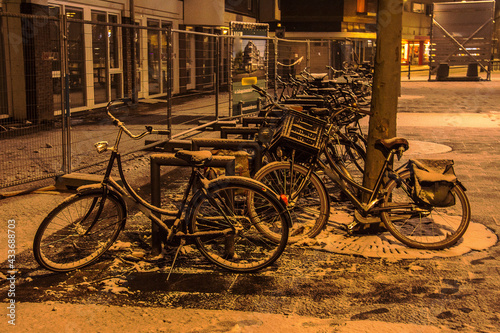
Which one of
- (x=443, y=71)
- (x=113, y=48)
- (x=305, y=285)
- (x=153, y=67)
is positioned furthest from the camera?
(x=443, y=71)

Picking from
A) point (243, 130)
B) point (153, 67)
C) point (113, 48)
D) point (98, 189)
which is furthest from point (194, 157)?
point (153, 67)

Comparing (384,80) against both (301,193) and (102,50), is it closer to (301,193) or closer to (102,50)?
(301,193)

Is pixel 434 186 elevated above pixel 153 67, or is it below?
below

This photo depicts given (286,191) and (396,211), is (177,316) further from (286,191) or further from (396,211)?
(396,211)

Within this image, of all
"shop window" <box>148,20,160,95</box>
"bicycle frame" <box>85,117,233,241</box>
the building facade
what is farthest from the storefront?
"bicycle frame" <box>85,117,233,241</box>

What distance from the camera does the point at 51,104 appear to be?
1357cm

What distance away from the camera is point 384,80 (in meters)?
5.94

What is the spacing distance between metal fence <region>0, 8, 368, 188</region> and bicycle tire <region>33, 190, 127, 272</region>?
3.02 metres

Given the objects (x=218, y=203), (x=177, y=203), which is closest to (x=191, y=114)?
(x=177, y=203)

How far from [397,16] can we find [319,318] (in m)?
3.15

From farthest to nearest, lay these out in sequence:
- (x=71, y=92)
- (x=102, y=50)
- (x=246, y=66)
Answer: (x=102, y=50) → (x=246, y=66) → (x=71, y=92)

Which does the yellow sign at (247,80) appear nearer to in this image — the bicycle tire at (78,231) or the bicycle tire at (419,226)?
the bicycle tire at (419,226)

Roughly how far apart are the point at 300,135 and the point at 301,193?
508 mm

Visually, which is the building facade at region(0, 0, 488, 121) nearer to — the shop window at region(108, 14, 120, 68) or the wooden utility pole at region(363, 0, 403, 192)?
the shop window at region(108, 14, 120, 68)
